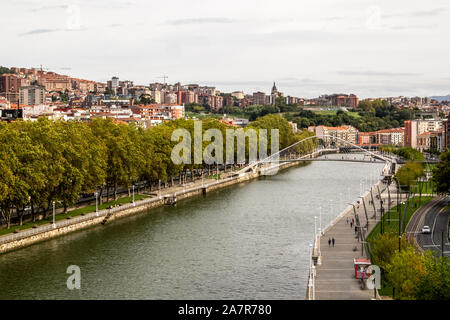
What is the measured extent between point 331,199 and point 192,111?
122348 millimetres

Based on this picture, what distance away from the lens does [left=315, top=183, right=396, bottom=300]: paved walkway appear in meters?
20.2

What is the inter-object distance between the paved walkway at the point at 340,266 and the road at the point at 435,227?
2479 mm

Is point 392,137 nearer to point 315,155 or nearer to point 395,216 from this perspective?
point 315,155

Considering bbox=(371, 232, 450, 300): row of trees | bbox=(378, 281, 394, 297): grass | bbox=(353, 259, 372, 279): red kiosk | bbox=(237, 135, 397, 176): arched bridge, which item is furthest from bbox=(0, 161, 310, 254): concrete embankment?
bbox=(371, 232, 450, 300): row of trees

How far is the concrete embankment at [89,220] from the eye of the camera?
2855 cm

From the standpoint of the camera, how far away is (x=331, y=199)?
153 feet

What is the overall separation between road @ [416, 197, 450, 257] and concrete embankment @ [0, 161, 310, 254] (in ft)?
52.7

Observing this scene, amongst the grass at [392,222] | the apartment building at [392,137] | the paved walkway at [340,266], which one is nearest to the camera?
A: the paved walkway at [340,266]

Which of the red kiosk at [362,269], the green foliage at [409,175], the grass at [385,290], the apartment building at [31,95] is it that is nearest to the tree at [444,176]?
the green foliage at [409,175]

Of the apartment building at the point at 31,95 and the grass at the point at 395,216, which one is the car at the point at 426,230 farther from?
the apartment building at the point at 31,95

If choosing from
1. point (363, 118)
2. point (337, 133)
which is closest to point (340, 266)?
point (337, 133)

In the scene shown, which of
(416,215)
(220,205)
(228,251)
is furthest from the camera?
(220,205)
